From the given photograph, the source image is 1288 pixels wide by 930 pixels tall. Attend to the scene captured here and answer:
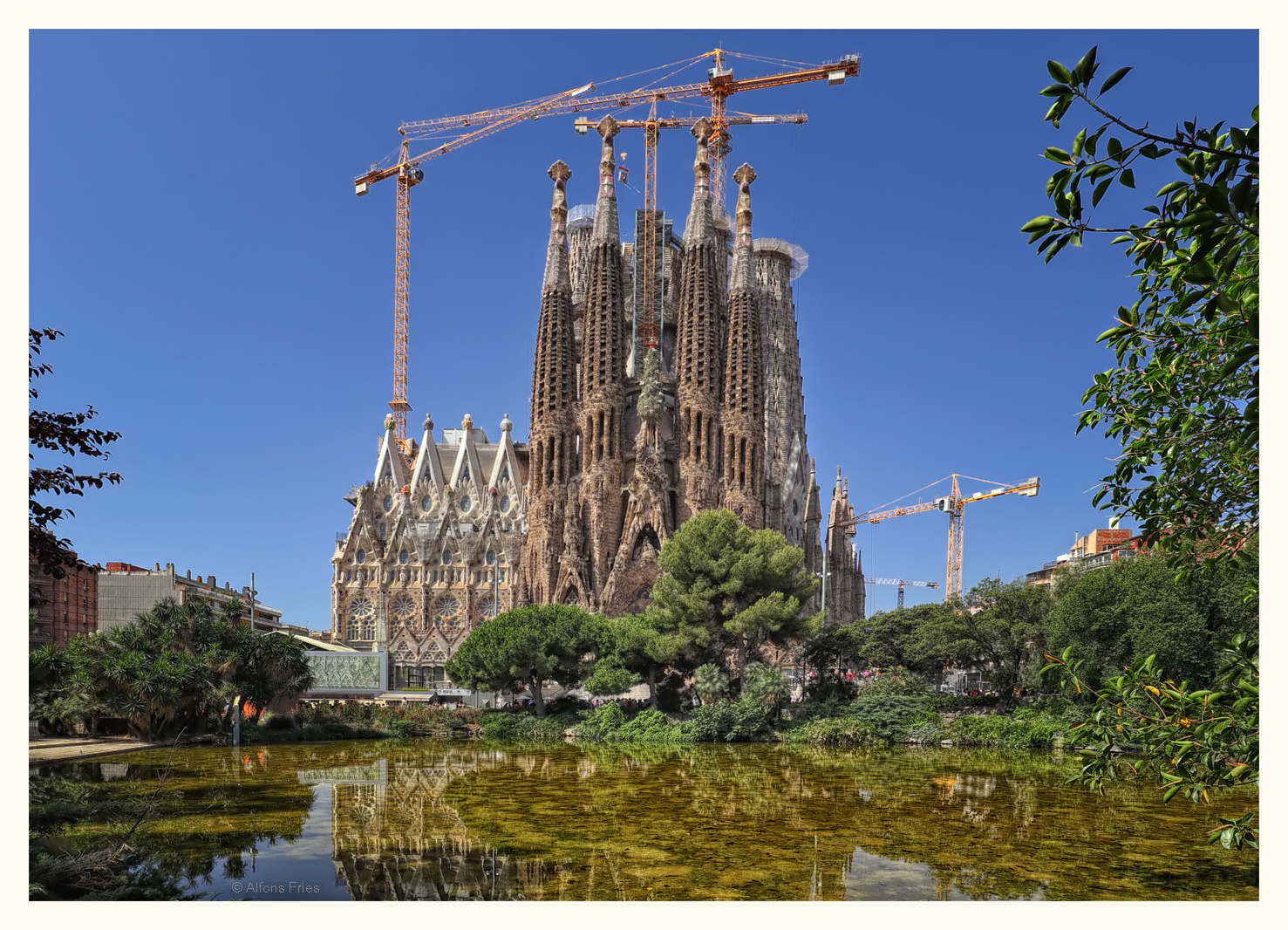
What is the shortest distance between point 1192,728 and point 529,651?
31824 millimetres

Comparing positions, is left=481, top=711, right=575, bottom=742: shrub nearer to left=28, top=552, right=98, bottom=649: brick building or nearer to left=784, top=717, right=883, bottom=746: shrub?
left=784, top=717, right=883, bottom=746: shrub

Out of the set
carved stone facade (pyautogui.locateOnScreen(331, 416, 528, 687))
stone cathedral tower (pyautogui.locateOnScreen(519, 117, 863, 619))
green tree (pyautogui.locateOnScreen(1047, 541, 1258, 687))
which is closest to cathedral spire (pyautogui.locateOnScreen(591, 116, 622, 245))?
stone cathedral tower (pyautogui.locateOnScreen(519, 117, 863, 619))

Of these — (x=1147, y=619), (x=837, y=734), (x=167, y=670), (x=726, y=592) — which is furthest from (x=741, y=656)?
(x=167, y=670)

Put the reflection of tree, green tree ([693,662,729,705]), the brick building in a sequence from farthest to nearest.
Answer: the brick building, green tree ([693,662,729,705]), the reflection of tree

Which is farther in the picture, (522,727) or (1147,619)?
(522,727)

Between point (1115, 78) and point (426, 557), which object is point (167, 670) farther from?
point (426, 557)

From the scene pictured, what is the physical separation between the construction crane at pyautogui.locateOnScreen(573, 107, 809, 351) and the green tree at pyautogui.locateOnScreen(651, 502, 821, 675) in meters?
27.5

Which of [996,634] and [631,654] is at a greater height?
[996,634]

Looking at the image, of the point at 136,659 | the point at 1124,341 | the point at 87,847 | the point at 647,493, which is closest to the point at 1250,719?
the point at 1124,341

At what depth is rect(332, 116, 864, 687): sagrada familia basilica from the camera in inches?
2243

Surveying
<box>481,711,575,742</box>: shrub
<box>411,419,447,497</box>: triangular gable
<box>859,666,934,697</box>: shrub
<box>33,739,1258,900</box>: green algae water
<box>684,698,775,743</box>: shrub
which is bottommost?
<box>481,711,575,742</box>: shrub

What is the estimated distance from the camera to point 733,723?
109 feet

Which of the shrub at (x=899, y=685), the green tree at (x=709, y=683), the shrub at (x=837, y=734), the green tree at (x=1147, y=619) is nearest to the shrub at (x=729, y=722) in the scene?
the shrub at (x=837, y=734)

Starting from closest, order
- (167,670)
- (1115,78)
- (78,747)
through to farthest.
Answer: (1115,78) → (78,747) → (167,670)
